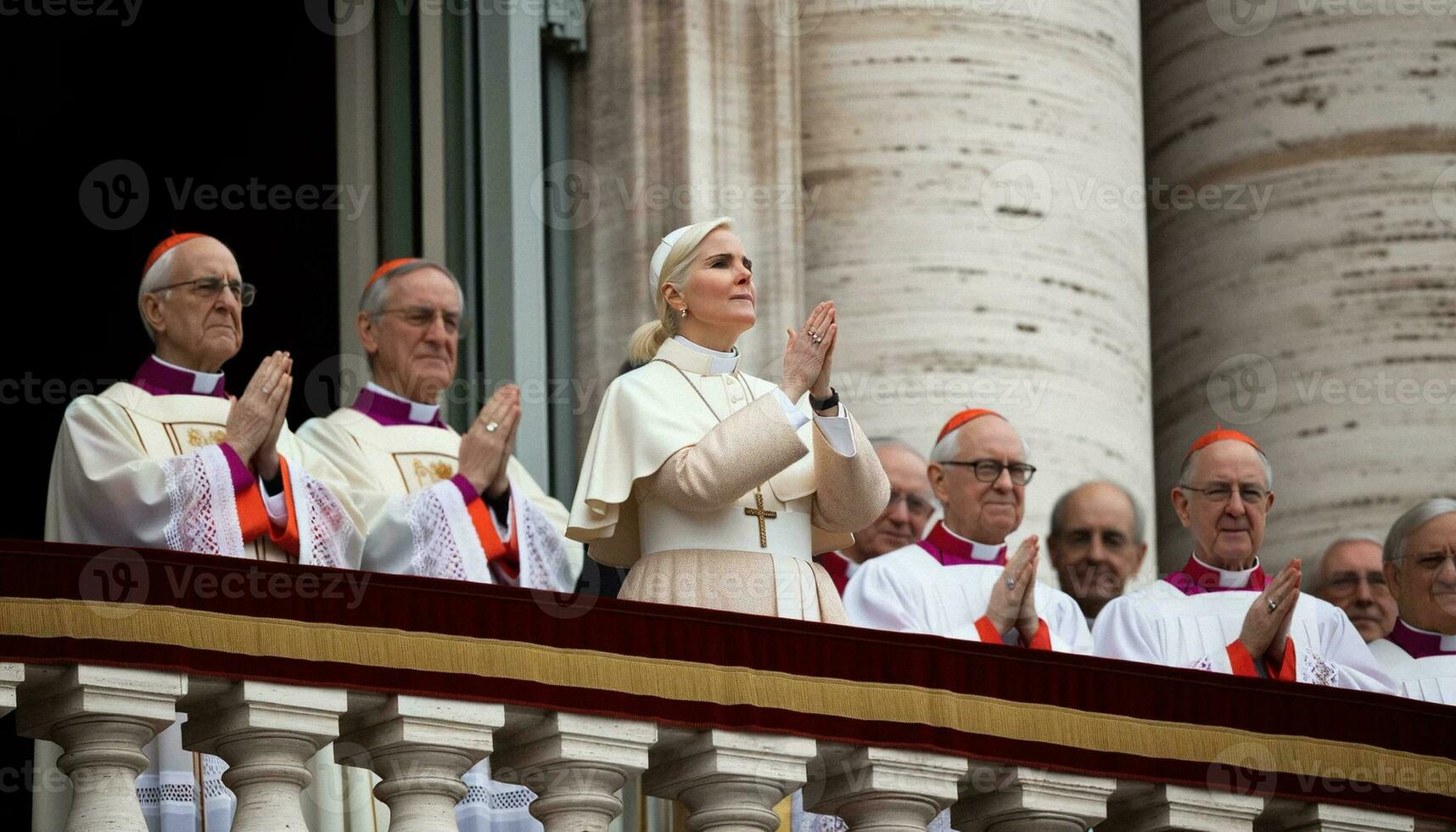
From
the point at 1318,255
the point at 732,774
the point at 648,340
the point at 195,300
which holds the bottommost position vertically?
the point at 732,774

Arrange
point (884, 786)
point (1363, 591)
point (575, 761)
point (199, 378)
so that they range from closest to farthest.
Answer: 1. point (575, 761)
2. point (884, 786)
3. point (199, 378)
4. point (1363, 591)

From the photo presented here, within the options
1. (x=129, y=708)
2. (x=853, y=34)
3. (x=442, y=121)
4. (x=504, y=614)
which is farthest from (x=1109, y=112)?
(x=129, y=708)

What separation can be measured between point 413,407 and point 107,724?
9.30 ft

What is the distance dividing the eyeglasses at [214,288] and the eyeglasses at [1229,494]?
2742mm

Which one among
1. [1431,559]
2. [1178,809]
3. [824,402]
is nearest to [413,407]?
[824,402]

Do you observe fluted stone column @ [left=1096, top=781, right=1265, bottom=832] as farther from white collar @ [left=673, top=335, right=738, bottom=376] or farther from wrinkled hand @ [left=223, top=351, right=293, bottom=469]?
wrinkled hand @ [left=223, top=351, right=293, bottom=469]

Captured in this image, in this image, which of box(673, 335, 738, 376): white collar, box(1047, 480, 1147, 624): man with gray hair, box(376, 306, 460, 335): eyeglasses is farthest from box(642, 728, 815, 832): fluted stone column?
box(1047, 480, 1147, 624): man with gray hair

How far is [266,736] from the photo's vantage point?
18.2 ft

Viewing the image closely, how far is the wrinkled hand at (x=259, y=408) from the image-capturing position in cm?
684

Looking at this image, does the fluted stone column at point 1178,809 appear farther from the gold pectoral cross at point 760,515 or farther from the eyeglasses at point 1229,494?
the eyeglasses at point 1229,494

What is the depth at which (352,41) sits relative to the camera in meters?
10.7

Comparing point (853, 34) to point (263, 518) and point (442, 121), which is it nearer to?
point (442, 121)

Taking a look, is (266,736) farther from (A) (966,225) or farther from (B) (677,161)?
(A) (966,225)

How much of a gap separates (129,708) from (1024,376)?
5372mm
